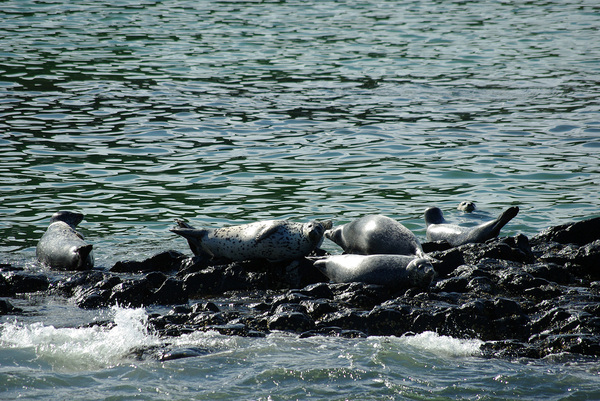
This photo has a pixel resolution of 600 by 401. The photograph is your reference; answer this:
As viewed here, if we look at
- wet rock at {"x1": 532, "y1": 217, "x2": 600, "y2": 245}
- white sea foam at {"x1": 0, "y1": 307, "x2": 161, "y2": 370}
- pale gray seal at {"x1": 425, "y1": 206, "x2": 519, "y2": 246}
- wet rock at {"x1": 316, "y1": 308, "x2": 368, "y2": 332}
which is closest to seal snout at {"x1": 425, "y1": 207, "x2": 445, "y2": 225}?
pale gray seal at {"x1": 425, "y1": 206, "x2": 519, "y2": 246}

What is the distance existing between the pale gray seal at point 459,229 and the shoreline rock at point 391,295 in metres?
0.20

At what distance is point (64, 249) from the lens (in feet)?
28.2

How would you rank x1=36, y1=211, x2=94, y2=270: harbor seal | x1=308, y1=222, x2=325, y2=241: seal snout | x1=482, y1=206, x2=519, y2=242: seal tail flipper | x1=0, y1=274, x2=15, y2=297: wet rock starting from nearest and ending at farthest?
x1=0, y1=274, x2=15, y2=297: wet rock
x1=308, y1=222, x2=325, y2=241: seal snout
x1=482, y1=206, x2=519, y2=242: seal tail flipper
x1=36, y1=211, x2=94, y2=270: harbor seal

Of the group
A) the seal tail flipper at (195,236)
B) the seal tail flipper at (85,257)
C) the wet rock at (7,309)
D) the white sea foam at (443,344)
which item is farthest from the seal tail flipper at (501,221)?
the wet rock at (7,309)

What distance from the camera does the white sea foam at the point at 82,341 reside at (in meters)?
6.05

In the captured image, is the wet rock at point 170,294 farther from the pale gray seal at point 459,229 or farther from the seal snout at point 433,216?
the seal snout at point 433,216

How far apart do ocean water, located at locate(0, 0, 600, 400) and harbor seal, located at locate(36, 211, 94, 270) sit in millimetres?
216

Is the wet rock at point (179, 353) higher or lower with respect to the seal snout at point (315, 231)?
lower

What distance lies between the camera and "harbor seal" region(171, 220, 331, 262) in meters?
8.02

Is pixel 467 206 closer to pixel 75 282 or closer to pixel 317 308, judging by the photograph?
pixel 317 308

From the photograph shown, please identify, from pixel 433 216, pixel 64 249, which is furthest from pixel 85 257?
pixel 433 216

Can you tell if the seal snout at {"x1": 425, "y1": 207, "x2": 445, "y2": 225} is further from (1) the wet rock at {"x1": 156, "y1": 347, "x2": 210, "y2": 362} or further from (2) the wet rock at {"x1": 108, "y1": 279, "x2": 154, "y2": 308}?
(1) the wet rock at {"x1": 156, "y1": 347, "x2": 210, "y2": 362}

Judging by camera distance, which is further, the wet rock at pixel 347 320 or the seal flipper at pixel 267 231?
the seal flipper at pixel 267 231

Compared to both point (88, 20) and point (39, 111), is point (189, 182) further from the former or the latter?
point (88, 20)
